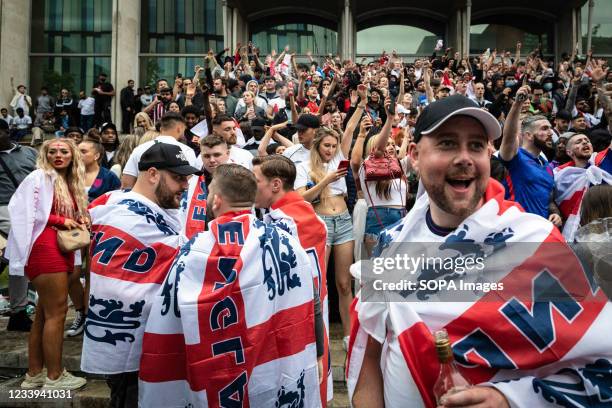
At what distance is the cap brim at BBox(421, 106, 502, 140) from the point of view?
169 centimetres

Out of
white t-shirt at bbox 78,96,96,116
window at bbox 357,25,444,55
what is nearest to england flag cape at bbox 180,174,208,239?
white t-shirt at bbox 78,96,96,116

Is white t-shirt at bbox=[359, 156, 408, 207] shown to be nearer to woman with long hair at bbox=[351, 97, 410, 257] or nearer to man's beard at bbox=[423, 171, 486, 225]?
woman with long hair at bbox=[351, 97, 410, 257]

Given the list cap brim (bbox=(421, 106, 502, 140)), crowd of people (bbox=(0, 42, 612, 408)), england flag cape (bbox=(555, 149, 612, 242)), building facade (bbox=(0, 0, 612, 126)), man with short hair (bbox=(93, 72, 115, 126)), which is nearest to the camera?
crowd of people (bbox=(0, 42, 612, 408))

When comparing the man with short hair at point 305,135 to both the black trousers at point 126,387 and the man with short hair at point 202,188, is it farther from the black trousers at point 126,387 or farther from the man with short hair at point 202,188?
the black trousers at point 126,387

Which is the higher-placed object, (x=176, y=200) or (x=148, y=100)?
(x=148, y=100)

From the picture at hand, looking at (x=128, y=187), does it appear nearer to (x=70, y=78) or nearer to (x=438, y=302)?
(x=438, y=302)

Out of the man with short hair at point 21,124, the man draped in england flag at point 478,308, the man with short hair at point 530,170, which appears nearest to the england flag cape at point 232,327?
the man draped in england flag at point 478,308

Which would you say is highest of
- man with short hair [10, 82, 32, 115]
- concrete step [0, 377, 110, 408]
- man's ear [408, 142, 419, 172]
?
man with short hair [10, 82, 32, 115]

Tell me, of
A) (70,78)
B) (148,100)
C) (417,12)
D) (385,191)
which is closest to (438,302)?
(385,191)

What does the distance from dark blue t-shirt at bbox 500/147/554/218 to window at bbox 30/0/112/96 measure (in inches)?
1037

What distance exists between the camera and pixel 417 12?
26547mm

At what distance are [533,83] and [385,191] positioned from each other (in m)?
8.87

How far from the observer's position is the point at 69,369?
4.87m

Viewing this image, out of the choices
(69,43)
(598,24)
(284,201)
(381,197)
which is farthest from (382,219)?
(69,43)
